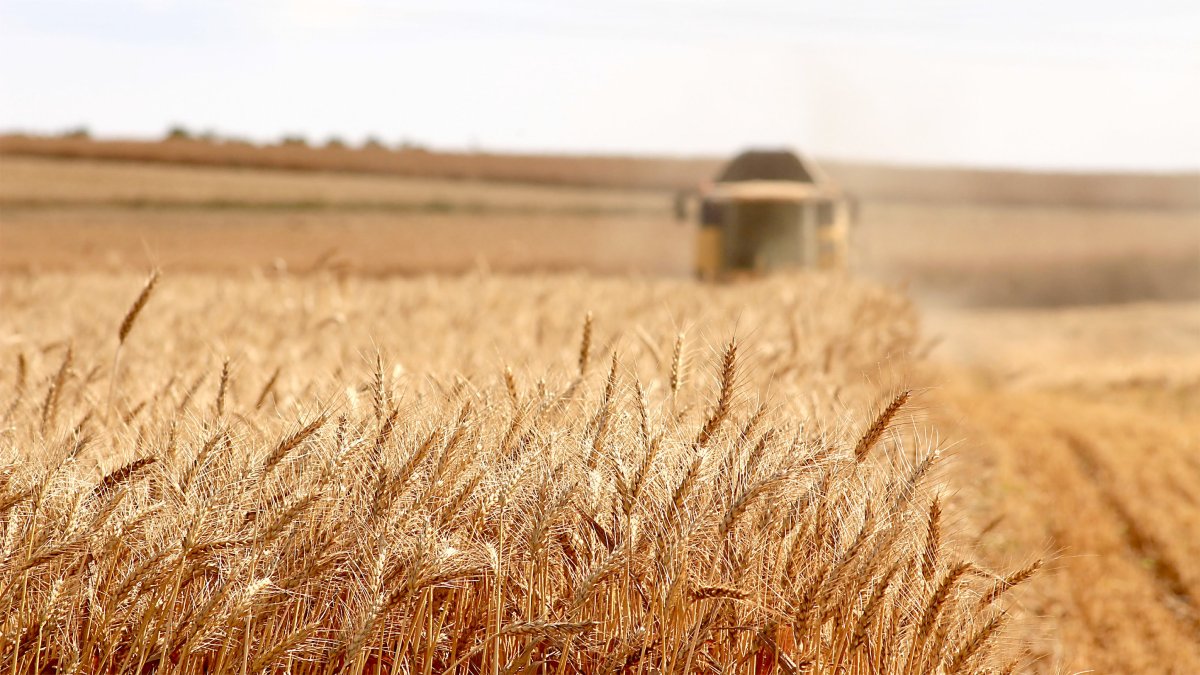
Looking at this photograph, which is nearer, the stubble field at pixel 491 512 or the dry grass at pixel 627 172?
the stubble field at pixel 491 512

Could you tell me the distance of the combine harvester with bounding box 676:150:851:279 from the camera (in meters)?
11.8

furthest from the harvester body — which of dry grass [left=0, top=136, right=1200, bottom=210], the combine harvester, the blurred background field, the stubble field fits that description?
dry grass [left=0, top=136, right=1200, bottom=210]

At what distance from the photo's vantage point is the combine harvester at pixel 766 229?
1184cm

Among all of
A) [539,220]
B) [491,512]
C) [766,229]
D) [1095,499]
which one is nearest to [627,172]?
[539,220]

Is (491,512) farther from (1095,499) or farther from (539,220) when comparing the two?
(539,220)

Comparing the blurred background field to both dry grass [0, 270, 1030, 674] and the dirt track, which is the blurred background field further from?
dry grass [0, 270, 1030, 674]

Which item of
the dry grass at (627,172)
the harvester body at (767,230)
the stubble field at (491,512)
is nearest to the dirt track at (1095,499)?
the stubble field at (491,512)

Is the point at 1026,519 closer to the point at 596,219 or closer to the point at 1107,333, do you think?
the point at 1107,333

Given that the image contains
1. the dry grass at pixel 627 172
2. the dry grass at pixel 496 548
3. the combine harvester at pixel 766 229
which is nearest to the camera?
the dry grass at pixel 496 548

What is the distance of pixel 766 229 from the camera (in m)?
11.9

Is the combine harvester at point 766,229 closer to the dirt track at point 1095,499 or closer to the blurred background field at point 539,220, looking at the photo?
the dirt track at point 1095,499

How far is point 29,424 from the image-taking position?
2514 mm

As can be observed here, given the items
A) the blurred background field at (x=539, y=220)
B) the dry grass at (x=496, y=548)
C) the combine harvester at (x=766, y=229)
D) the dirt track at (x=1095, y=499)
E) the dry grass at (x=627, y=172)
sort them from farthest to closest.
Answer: the dry grass at (x=627, y=172), the blurred background field at (x=539, y=220), the combine harvester at (x=766, y=229), the dirt track at (x=1095, y=499), the dry grass at (x=496, y=548)

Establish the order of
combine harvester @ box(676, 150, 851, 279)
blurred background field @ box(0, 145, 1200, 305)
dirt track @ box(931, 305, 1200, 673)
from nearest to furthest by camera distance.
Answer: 1. dirt track @ box(931, 305, 1200, 673)
2. combine harvester @ box(676, 150, 851, 279)
3. blurred background field @ box(0, 145, 1200, 305)
